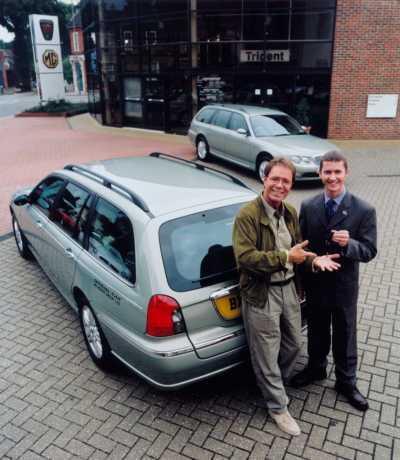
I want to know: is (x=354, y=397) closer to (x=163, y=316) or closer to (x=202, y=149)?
(x=163, y=316)

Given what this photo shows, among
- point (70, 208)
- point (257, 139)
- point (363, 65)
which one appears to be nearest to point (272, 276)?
point (70, 208)

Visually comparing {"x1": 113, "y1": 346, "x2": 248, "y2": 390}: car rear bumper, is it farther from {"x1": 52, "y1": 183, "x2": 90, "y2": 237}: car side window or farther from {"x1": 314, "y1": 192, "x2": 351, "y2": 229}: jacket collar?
{"x1": 52, "y1": 183, "x2": 90, "y2": 237}: car side window

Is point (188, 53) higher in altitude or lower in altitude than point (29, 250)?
higher

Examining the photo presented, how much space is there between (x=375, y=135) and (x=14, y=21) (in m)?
53.9

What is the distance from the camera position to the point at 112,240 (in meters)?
3.84

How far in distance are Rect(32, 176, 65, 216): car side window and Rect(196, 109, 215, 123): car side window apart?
757 centimetres

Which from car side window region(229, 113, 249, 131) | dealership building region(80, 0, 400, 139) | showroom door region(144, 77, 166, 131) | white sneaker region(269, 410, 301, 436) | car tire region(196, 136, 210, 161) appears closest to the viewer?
white sneaker region(269, 410, 301, 436)

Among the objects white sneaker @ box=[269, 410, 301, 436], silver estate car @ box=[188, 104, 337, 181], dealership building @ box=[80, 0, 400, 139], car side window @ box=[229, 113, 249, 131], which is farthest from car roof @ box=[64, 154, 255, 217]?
dealership building @ box=[80, 0, 400, 139]

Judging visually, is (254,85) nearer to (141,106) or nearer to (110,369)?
(141,106)

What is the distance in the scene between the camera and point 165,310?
Result: 3.22m

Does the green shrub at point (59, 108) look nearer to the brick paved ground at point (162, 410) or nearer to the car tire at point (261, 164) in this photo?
the car tire at point (261, 164)

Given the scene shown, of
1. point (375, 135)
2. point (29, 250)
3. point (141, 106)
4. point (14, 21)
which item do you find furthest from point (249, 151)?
point (14, 21)

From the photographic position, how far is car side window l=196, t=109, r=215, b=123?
1250 cm

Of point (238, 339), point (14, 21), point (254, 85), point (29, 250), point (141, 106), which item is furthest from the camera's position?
point (14, 21)
